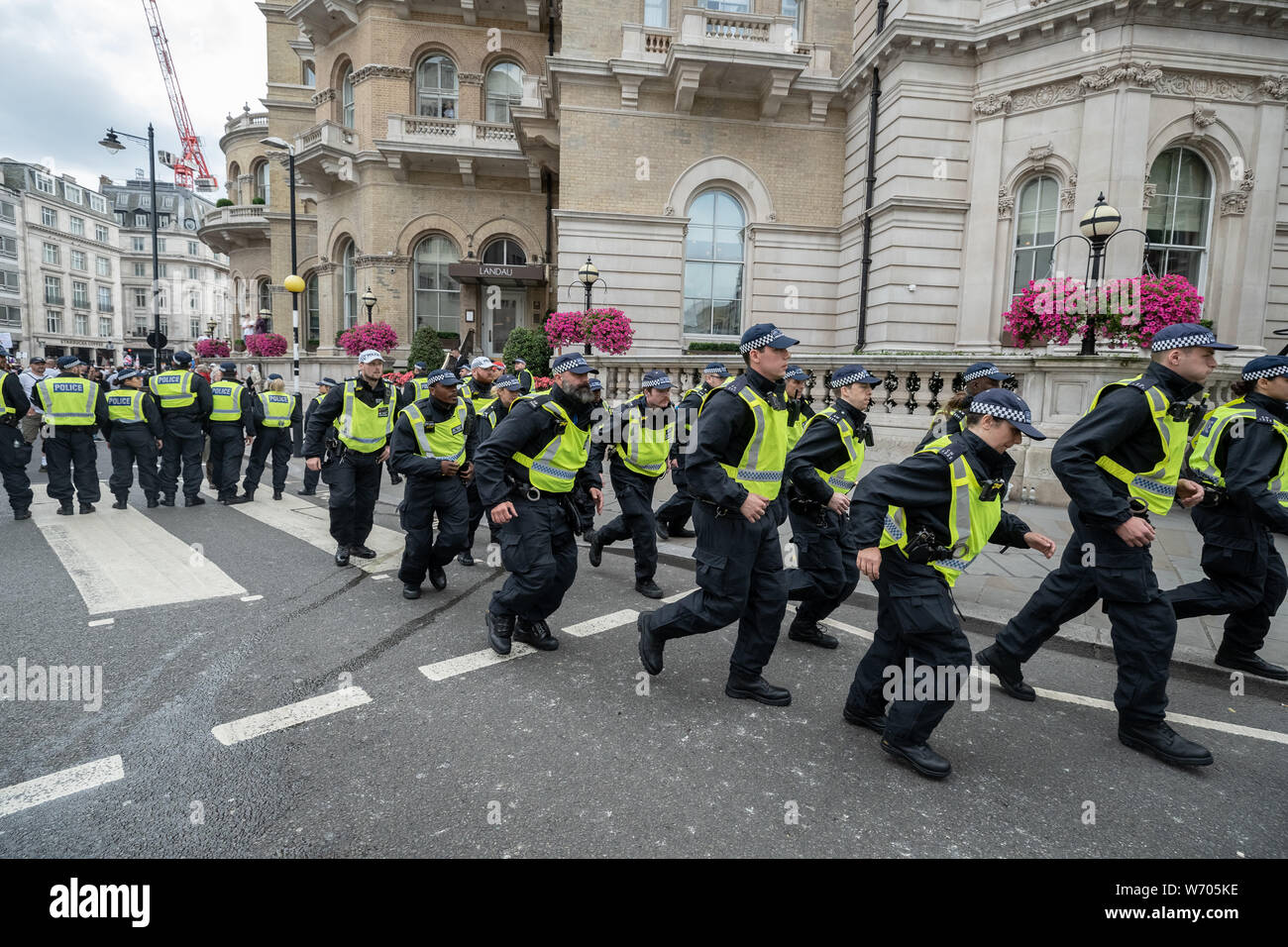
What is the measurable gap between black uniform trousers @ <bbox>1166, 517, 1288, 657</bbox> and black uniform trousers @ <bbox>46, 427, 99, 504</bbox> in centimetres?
1207

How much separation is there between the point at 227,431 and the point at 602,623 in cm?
828

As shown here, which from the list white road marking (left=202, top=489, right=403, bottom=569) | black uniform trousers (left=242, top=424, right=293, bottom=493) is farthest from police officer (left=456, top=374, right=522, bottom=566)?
black uniform trousers (left=242, top=424, right=293, bottom=493)

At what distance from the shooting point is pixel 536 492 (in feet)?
16.2

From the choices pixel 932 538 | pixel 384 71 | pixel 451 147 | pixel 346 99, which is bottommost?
pixel 932 538

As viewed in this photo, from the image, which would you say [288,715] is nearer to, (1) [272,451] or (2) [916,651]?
(2) [916,651]

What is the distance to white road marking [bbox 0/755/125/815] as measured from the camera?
2998 mm

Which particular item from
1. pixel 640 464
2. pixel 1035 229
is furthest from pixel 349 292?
pixel 640 464

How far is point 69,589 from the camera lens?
597 centimetres

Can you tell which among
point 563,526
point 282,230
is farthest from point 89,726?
point 282,230

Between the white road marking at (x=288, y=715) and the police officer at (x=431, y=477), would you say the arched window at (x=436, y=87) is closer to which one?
the police officer at (x=431, y=477)

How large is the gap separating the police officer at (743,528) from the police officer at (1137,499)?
1559 mm

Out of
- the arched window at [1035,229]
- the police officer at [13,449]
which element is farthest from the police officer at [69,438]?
the arched window at [1035,229]
